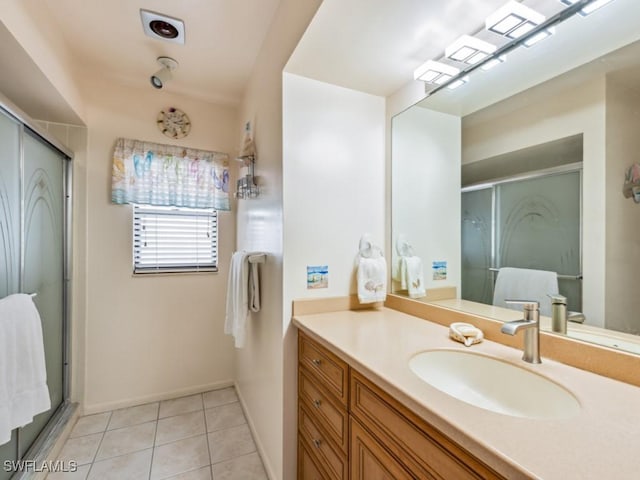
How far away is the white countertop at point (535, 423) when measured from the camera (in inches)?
19.3

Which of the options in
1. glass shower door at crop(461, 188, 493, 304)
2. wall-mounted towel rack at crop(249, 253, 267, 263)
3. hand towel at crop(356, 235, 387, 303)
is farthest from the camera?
wall-mounted towel rack at crop(249, 253, 267, 263)

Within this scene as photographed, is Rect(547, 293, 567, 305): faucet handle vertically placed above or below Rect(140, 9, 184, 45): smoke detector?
below

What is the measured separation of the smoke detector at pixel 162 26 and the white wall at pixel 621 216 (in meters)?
2.01

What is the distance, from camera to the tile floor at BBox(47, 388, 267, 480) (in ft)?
5.40

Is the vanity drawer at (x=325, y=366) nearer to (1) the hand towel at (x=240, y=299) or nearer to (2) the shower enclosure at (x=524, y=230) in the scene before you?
(1) the hand towel at (x=240, y=299)

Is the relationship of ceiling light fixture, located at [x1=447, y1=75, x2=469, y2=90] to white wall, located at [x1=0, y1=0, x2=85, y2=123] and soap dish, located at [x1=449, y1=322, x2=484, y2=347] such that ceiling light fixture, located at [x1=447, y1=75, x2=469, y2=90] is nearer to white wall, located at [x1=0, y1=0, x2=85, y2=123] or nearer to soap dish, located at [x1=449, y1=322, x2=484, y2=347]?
soap dish, located at [x1=449, y1=322, x2=484, y2=347]

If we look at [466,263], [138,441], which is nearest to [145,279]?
[138,441]

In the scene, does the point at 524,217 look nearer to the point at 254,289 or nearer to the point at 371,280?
the point at 371,280

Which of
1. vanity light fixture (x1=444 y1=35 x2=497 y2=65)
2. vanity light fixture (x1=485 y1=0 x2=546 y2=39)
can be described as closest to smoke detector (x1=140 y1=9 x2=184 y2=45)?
vanity light fixture (x1=444 y1=35 x2=497 y2=65)

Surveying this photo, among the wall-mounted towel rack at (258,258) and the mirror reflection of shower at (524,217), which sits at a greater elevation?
the mirror reflection of shower at (524,217)

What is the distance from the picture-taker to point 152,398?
2346mm

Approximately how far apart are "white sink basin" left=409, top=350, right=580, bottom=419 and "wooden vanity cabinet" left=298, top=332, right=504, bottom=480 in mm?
212

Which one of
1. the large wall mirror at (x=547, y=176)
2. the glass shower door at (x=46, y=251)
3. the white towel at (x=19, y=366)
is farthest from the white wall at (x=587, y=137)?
the glass shower door at (x=46, y=251)

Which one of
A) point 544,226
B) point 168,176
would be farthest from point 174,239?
point 544,226
